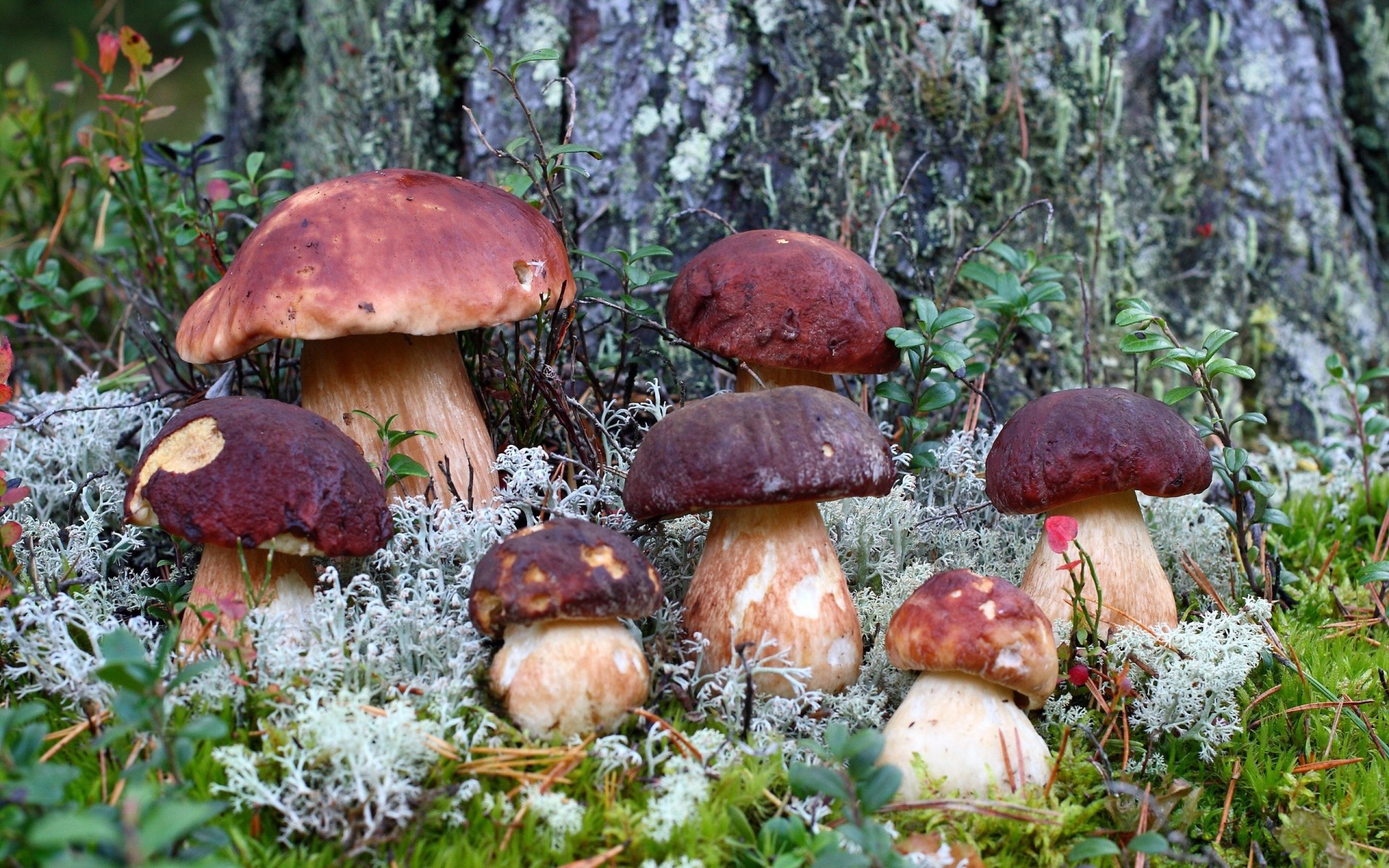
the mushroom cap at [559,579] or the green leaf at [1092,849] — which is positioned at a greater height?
the mushroom cap at [559,579]

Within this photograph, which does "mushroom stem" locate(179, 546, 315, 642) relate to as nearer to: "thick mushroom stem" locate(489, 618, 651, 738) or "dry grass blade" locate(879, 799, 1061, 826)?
"thick mushroom stem" locate(489, 618, 651, 738)

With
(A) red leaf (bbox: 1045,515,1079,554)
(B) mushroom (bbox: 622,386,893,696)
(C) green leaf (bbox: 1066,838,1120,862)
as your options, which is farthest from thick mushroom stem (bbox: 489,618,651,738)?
(A) red leaf (bbox: 1045,515,1079,554)

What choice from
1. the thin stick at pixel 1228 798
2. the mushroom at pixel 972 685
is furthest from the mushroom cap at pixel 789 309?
the thin stick at pixel 1228 798

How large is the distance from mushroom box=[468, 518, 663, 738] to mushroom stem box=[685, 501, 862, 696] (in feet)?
1.00

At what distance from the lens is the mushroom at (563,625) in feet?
6.44

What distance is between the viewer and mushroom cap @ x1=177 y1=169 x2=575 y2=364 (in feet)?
7.58

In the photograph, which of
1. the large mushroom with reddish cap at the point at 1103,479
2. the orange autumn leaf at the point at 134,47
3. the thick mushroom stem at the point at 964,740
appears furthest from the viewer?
the orange autumn leaf at the point at 134,47

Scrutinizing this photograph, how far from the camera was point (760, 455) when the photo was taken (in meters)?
2.07

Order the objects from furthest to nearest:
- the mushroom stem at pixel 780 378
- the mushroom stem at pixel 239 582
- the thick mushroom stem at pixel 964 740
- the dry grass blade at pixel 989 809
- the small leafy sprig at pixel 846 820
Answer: the mushroom stem at pixel 780 378, the mushroom stem at pixel 239 582, the thick mushroom stem at pixel 964 740, the dry grass blade at pixel 989 809, the small leafy sprig at pixel 846 820

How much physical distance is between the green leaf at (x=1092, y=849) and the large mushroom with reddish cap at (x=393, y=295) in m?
1.73

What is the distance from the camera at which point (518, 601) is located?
196 cm

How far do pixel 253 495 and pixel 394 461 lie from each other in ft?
1.57

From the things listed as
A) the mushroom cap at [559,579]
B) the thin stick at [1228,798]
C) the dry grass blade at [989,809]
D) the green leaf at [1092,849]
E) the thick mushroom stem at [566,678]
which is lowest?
the thin stick at [1228,798]

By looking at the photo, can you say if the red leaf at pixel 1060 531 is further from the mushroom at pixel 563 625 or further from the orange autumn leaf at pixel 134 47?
the orange autumn leaf at pixel 134 47
